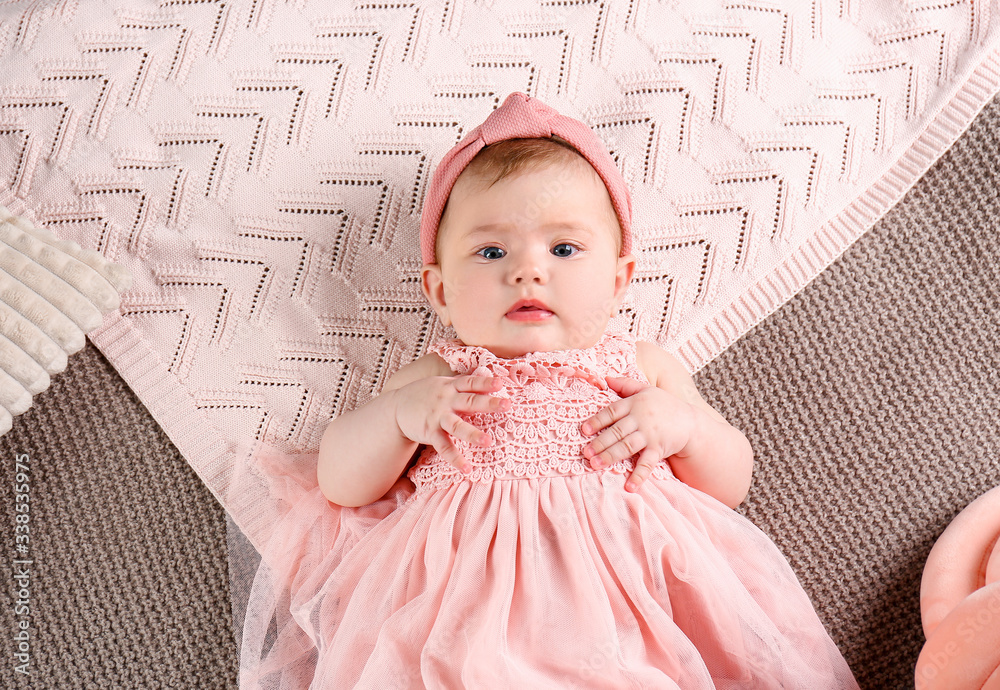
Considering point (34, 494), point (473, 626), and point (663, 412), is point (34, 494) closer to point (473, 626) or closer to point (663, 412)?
point (473, 626)

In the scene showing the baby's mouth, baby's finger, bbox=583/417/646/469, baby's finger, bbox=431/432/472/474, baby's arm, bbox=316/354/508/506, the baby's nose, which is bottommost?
baby's finger, bbox=583/417/646/469

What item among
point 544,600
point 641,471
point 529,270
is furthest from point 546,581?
point 529,270

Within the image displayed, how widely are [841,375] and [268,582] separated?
1.05 m

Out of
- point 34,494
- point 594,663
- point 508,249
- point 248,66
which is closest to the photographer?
point 594,663

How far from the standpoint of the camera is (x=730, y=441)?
3.95 feet

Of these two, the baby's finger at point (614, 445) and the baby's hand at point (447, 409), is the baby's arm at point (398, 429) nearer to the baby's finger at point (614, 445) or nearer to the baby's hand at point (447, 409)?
the baby's hand at point (447, 409)

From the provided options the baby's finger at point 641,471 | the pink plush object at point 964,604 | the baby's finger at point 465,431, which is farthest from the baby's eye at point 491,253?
the pink plush object at point 964,604

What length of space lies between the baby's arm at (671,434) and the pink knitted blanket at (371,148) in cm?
12

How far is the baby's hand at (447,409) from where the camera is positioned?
108cm

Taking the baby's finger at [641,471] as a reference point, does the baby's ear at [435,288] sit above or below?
above

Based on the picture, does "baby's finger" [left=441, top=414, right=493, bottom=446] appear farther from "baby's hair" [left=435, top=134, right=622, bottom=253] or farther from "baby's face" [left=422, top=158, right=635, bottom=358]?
"baby's hair" [left=435, top=134, right=622, bottom=253]

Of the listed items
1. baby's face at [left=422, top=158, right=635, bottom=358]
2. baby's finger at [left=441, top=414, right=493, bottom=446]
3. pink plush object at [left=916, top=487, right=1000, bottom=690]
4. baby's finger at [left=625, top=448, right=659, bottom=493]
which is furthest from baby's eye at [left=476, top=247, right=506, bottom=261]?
pink plush object at [left=916, top=487, right=1000, bottom=690]

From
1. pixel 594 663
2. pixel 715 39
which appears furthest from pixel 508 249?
pixel 715 39

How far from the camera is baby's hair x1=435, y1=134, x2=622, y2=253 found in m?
1.13
